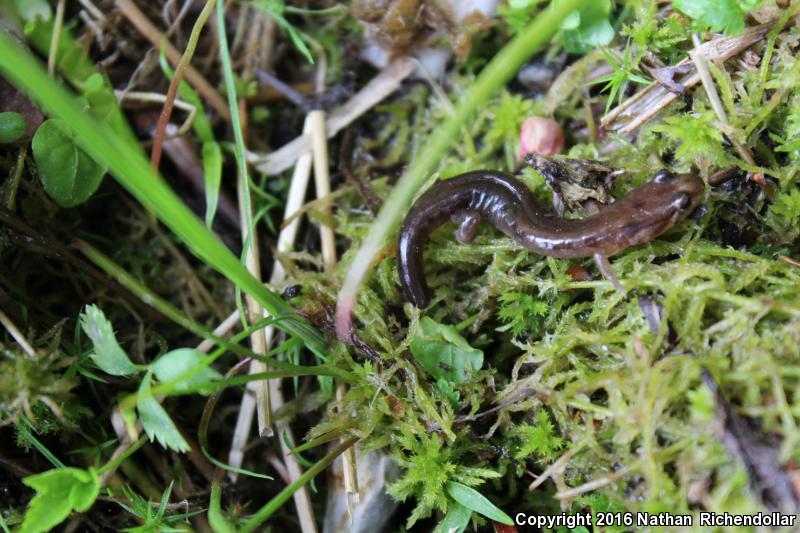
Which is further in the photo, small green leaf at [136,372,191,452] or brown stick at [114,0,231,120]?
brown stick at [114,0,231,120]

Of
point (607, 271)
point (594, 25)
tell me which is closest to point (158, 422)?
point (607, 271)

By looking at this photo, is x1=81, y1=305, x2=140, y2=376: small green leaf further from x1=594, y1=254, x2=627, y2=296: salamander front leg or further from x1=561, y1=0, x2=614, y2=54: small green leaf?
x1=561, y1=0, x2=614, y2=54: small green leaf

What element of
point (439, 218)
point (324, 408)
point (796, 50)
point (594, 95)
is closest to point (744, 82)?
point (796, 50)

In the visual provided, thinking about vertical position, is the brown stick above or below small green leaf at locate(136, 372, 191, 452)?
above

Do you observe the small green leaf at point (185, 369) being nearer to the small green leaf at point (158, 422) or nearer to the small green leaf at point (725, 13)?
the small green leaf at point (158, 422)

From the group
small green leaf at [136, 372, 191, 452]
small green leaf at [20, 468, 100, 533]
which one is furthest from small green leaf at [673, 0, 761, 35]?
small green leaf at [20, 468, 100, 533]

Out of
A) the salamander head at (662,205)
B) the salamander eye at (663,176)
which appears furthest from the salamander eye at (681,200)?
the salamander eye at (663,176)

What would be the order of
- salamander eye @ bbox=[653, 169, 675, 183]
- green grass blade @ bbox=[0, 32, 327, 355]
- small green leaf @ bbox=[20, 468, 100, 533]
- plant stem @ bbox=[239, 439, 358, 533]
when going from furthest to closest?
salamander eye @ bbox=[653, 169, 675, 183] < plant stem @ bbox=[239, 439, 358, 533] < small green leaf @ bbox=[20, 468, 100, 533] < green grass blade @ bbox=[0, 32, 327, 355]
